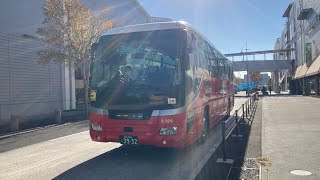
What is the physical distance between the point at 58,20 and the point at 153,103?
700 inches

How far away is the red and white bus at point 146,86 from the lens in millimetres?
7801

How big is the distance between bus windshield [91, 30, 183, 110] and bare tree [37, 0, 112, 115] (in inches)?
585

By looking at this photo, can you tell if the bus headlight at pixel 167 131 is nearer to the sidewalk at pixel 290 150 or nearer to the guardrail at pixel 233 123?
the guardrail at pixel 233 123

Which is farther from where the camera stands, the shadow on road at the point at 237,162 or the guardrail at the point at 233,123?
the guardrail at the point at 233,123

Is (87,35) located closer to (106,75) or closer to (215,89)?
(215,89)

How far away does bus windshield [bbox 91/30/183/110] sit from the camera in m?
7.85

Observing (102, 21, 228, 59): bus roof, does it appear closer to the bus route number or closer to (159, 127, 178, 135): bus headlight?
the bus route number

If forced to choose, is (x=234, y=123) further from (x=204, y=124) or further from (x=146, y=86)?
(x=146, y=86)

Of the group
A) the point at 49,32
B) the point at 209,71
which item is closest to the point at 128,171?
the point at 209,71

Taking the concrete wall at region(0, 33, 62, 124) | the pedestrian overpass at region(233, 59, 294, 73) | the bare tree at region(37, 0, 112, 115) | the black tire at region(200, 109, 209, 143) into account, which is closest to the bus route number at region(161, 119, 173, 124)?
the black tire at region(200, 109, 209, 143)

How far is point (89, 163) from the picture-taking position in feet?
26.9

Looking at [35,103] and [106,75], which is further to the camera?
[35,103]

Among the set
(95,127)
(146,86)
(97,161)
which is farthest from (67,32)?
(146,86)

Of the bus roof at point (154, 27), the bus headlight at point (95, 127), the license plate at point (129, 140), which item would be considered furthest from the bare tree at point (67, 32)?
the license plate at point (129, 140)
